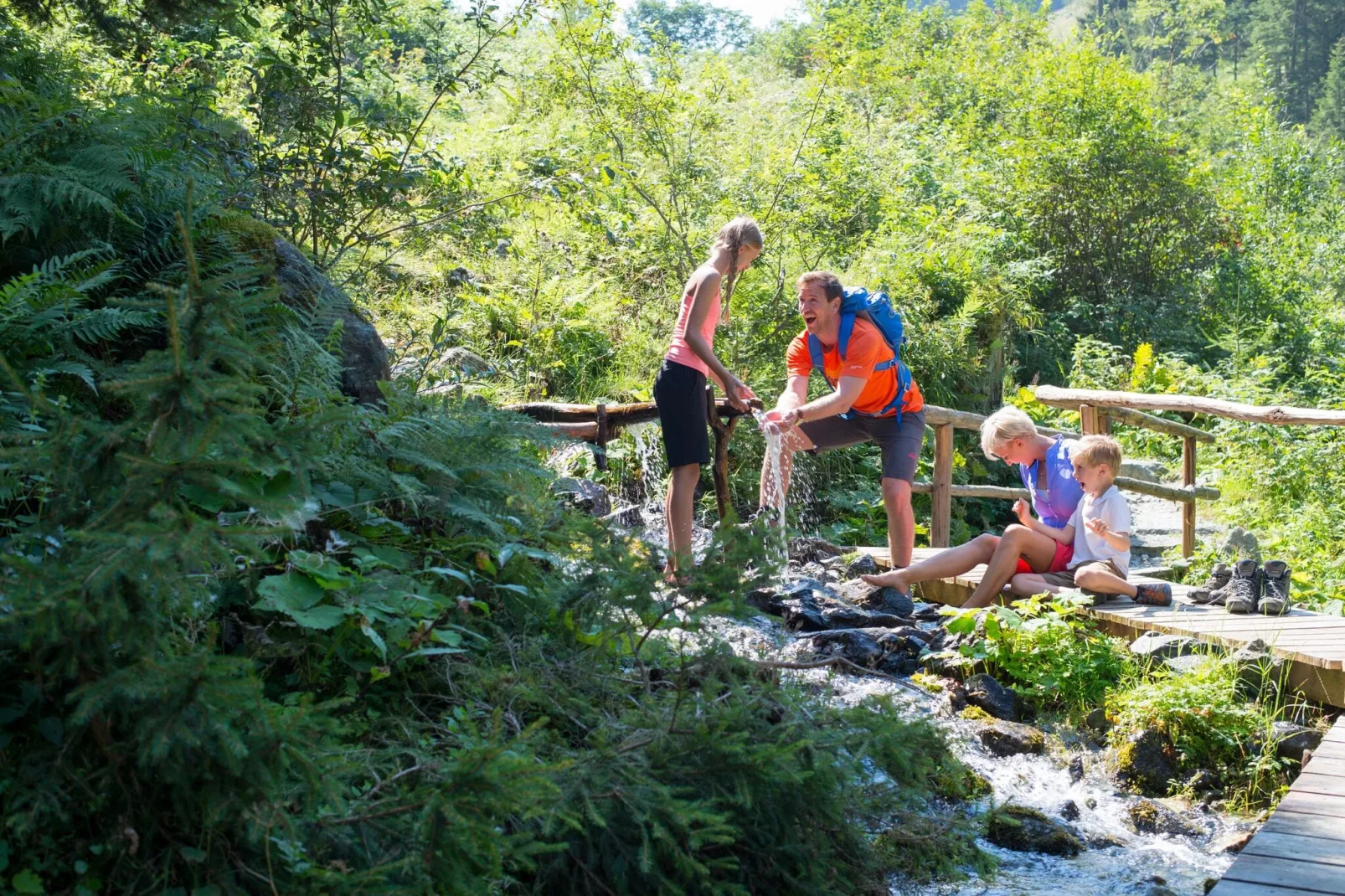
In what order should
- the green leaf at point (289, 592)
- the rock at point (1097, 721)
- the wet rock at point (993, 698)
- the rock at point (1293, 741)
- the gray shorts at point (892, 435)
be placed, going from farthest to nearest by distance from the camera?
the gray shorts at point (892, 435) < the wet rock at point (993, 698) < the rock at point (1097, 721) < the rock at point (1293, 741) < the green leaf at point (289, 592)

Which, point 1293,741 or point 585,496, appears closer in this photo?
point 1293,741

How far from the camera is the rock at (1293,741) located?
5145mm

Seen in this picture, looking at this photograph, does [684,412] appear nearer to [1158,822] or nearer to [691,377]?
[691,377]

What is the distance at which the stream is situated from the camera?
13.6 feet

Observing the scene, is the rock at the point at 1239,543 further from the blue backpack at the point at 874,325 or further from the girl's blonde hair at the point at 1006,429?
the blue backpack at the point at 874,325

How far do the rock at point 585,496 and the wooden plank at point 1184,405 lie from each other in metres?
3.77

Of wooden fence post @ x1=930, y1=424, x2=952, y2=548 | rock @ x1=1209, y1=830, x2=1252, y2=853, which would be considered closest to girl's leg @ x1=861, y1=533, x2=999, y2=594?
wooden fence post @ x1=930, y1=424, x2=952, y2=548

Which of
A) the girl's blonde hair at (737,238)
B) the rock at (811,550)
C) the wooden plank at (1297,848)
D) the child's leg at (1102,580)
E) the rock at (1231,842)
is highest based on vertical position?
the girl's blonde hair at (737,238)

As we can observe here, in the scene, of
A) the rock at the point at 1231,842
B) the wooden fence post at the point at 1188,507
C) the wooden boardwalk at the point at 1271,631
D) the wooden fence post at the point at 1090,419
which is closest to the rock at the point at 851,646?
the wooden boardwalk at the point at 1271,631

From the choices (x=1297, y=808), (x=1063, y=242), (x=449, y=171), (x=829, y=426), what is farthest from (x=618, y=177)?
(x=1063, y=242)

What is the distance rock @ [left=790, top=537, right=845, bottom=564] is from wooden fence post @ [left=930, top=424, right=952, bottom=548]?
0.79 meters

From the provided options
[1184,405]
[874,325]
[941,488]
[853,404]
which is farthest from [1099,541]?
[1184,405]

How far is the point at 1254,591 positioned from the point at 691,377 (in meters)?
3.34

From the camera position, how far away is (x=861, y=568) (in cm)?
816
